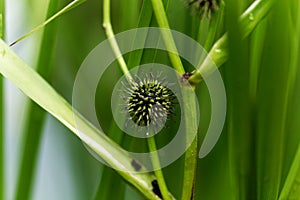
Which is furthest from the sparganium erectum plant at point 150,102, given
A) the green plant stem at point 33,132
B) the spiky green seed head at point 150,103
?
the green plant stem at point 33,132

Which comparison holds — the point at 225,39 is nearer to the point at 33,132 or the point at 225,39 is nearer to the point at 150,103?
the point at 150,103

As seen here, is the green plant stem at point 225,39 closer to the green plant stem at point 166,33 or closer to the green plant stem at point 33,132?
the green plant stem at point 166,33

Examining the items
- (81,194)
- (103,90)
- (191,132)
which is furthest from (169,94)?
(81,194)

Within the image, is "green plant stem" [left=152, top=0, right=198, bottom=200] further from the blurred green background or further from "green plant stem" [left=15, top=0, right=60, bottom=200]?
"green plant stem" [left=15, top=0, right=60, bottom=200]

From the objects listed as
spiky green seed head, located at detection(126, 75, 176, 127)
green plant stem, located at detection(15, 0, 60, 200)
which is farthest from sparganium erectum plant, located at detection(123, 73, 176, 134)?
green plant stem, located at detection(15, 0, 60, 200)

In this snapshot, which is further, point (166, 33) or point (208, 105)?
point (208, 105)

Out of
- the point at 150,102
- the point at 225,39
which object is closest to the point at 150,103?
the point at 150,102
